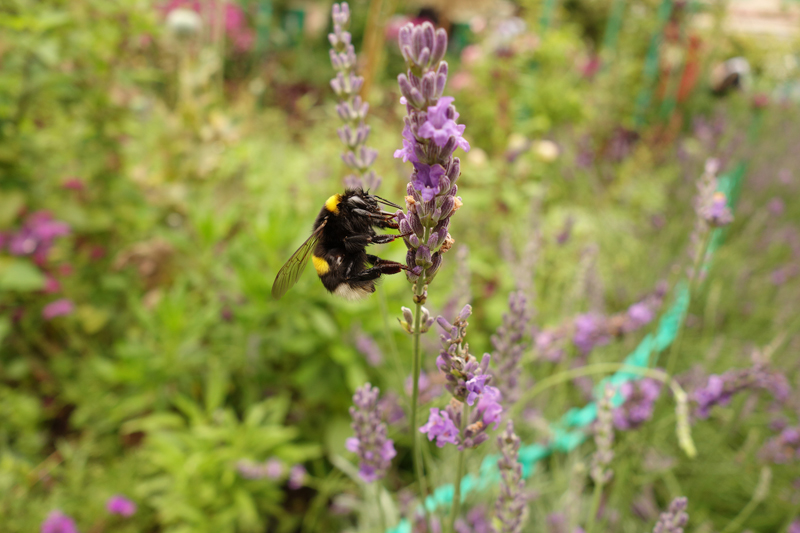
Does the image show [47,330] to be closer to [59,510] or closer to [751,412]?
[59,510]

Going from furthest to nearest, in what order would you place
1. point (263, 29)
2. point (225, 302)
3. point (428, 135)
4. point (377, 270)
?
1. point (263, 29)
2. point (225, 302)
3. point (377, 270)
4. point (428, 135)

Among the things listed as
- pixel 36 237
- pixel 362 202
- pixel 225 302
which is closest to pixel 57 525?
pixel 225 302

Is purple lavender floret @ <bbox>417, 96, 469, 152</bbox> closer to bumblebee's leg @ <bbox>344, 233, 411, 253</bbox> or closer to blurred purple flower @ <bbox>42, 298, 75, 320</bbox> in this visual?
bumblebee's leg @ <bbox>344, 233, 411, 253</bbox>

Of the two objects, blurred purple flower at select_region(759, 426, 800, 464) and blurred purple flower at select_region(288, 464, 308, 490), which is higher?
blurred purple flower at select_region(759, 426, 800, 464)

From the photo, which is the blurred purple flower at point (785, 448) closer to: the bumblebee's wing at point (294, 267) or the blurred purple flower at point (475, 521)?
the blurred purple flower at point (475, 521)

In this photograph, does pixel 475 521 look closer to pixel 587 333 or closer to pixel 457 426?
pixel 587 333

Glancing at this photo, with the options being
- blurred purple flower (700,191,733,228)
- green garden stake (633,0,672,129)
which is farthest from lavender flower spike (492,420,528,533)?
green garden stake (633,0,672,129)

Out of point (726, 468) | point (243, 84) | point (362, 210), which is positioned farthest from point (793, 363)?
point (243, 84)
